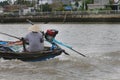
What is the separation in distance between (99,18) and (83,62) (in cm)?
4218

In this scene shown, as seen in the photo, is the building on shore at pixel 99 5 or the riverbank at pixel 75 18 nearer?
the riverbank at pixel 75 18

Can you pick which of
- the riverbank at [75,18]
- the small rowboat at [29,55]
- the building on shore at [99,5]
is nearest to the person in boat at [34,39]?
the small rowboat at [29,55]

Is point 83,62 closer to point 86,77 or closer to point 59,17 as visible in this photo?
point 86,77

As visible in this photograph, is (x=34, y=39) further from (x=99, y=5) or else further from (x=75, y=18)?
(x=99, y=5)

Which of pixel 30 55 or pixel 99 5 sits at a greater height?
pixel 30 55

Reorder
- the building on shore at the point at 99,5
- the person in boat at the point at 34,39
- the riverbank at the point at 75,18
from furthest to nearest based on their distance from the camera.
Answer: the building on shore at the point at 99,5 → the riverbank at the point at 75,18 → the person in boat at the point at 34,39

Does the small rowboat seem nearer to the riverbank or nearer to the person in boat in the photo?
the person in boat

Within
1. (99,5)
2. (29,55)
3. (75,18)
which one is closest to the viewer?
(29,55)

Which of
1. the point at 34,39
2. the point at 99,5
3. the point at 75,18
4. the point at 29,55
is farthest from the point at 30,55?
the point at 99,5

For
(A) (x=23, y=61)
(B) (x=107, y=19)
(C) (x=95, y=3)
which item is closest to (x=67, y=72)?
(A) (x=23, y=61)

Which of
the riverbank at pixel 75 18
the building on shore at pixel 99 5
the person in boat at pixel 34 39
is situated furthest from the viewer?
the building on shore at pixel 99 5

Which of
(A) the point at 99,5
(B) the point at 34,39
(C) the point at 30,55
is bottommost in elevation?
(A) the point at 99,5

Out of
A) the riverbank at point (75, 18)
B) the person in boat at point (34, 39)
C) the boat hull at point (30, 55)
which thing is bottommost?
the riverbank at point (75, 18)

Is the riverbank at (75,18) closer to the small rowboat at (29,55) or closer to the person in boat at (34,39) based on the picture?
the small rowboat at (29,55)
